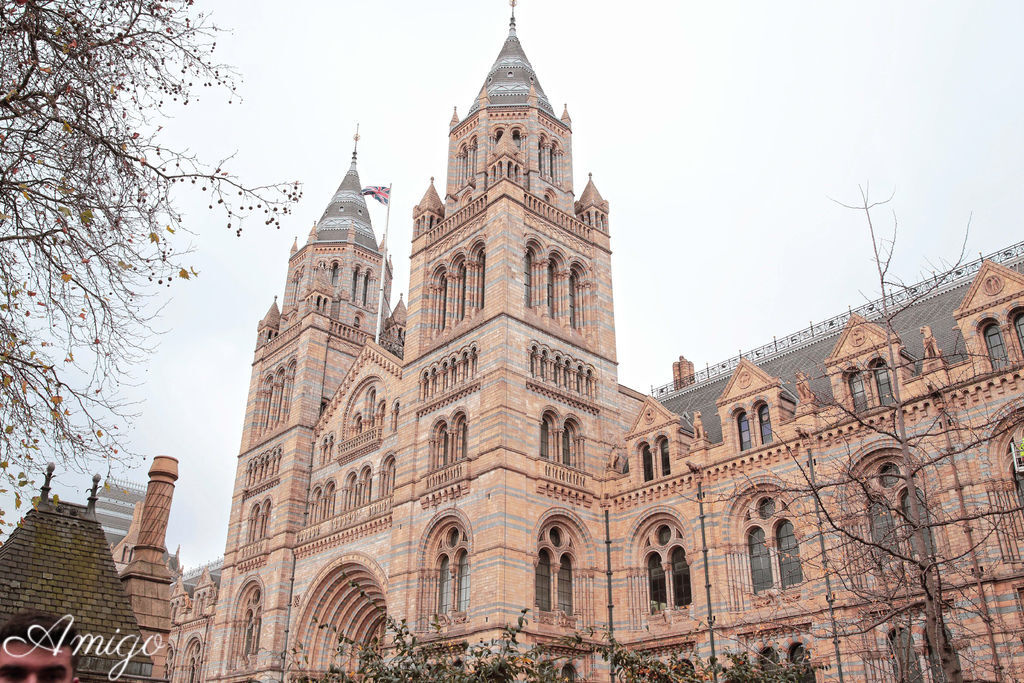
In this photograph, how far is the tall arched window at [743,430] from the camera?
97.1 ft

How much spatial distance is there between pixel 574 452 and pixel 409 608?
8750mm

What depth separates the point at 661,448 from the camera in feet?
105

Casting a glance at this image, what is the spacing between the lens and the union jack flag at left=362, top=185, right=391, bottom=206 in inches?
1944

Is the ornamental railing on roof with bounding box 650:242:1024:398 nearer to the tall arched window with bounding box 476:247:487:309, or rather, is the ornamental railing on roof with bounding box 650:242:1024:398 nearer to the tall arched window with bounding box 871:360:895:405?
the tall arched window with bounding box 871:360:895:405

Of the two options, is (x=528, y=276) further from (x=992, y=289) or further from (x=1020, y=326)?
(x=1020, y=326)

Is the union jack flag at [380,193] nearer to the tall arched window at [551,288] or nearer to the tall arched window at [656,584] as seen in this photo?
the tall arched window at [551,288]

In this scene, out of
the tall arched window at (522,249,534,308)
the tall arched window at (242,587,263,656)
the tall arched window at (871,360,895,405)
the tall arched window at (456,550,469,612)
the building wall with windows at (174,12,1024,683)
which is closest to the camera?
the building wall with windows at (174,12,1024,683)

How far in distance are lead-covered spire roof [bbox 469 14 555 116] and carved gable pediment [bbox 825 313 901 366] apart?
19370mm

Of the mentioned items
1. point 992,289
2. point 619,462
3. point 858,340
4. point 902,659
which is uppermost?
point 992,289

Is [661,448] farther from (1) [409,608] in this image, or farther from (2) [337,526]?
(2) [337,526]

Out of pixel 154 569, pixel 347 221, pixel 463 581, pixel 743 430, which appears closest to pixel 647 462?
pixel 743 430

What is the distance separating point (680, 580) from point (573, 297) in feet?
43.8

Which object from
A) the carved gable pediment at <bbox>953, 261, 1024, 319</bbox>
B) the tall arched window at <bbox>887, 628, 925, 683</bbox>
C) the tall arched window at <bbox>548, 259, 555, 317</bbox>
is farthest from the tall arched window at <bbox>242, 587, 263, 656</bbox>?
the carved gable pediment at <bbox>953, 261, 1024, 319</bbox>

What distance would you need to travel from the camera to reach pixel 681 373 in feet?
140
